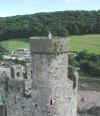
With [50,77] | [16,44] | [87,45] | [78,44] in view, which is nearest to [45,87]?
[50,77]

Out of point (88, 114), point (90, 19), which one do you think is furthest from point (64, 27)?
point (88, 114)

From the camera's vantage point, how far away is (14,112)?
7988 millimetres

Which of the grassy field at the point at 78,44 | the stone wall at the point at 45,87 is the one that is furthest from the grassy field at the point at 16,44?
the stone wall at the point at 45,87

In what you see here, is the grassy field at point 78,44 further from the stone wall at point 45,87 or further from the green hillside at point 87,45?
the stone wall at point 45,87

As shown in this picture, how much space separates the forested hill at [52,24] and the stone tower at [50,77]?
39654mm

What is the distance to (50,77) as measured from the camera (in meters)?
6.65

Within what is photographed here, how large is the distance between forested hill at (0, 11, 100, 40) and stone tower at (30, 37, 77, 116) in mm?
39654

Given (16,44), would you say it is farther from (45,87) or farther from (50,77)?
(50,77)

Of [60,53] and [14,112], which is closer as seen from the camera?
[60,53]

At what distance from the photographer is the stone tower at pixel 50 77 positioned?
6480 millimetres

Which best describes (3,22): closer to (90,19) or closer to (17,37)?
(17,37)

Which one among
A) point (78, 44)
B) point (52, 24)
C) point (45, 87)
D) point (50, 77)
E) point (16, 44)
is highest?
point (50, 77)

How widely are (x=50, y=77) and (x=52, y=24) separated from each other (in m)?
46.7

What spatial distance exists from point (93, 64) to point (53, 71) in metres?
22.1
